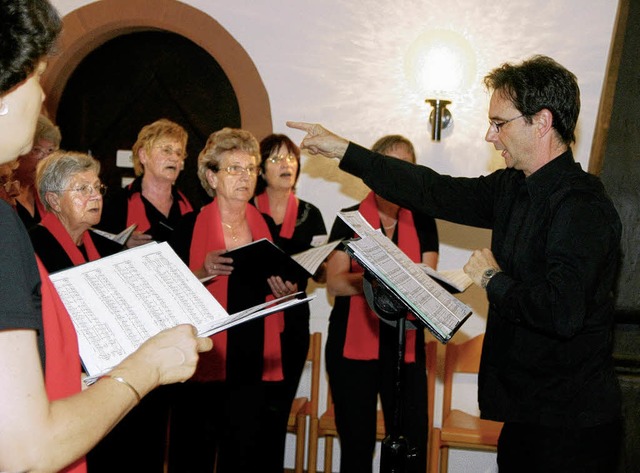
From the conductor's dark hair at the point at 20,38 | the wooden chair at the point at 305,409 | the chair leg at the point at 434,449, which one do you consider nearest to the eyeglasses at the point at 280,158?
the wooden chair at the point at 305,409

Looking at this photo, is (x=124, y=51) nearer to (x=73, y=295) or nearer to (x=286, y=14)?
(x=286, y=14)

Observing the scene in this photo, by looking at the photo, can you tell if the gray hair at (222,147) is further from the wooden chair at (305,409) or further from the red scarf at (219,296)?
the wooden chair at (305,409)

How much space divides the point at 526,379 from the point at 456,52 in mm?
2528

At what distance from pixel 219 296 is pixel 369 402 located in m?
0.87

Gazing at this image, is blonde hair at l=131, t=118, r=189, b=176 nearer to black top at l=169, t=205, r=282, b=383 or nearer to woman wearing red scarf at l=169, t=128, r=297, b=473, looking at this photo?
woman wearing red scarf at l=169, t=128, r=297, b=473

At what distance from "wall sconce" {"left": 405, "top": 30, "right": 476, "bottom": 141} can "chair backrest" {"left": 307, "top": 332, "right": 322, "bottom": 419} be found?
1500 millimetres

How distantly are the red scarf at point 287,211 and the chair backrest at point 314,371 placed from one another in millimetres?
645

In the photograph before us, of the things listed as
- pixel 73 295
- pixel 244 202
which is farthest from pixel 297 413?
pixel 73 295

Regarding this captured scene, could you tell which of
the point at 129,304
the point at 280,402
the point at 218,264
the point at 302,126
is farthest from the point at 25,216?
the point at 129,304

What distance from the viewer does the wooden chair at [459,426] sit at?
3.65m

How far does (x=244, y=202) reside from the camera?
12.0ft

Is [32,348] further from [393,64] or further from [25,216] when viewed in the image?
[393,64]

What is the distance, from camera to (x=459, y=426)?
12.4 ft

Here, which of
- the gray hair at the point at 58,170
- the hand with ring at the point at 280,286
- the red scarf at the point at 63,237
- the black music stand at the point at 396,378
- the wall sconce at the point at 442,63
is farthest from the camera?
the wall sconce at the point at 442,63
